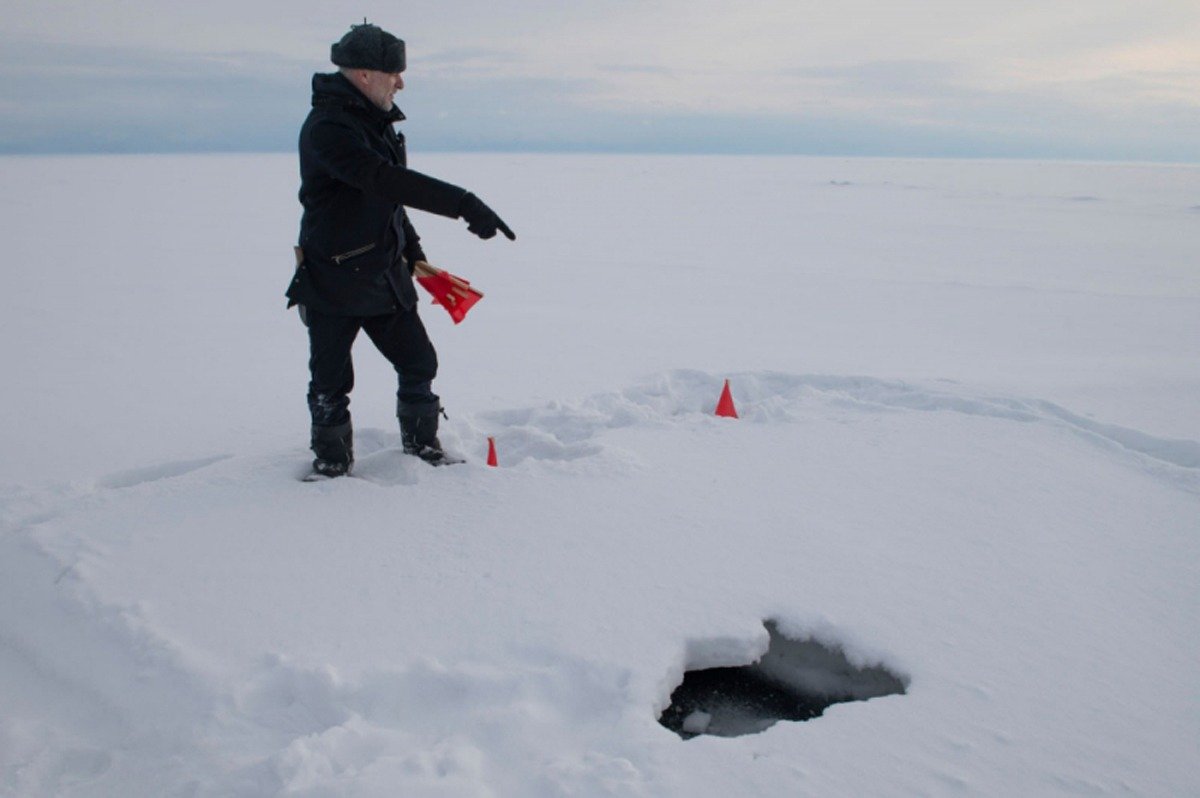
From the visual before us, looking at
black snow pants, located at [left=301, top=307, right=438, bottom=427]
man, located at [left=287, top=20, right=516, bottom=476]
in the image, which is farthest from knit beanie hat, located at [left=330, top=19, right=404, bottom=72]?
black snow pants, located at [left=301, top=307, right=438, bottom=427]

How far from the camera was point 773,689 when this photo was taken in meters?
2.34

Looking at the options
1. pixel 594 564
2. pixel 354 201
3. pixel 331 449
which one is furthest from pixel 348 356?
pixel 594 564

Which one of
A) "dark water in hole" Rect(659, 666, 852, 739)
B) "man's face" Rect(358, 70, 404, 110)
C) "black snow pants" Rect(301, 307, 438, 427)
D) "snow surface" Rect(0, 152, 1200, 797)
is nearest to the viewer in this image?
"snow surface" Rect(0, 152, 1200, 797)

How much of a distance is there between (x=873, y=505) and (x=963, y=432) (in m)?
1.06

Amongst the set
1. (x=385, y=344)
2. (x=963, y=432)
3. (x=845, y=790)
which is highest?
(x=385, y=344)

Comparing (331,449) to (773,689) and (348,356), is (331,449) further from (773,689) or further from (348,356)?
(773,689)

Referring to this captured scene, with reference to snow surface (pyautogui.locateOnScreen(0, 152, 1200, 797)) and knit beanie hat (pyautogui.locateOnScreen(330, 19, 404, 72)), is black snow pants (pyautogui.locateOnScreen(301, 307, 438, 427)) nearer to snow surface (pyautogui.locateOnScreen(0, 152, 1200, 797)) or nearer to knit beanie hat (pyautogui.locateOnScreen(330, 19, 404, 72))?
snow surface (pyautogui.locateOnScreen(0, 152, 1200, 797))

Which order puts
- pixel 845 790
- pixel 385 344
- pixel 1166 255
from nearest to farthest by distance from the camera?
pixel 845 790 < pixel 385 344 < pixel 1166 255

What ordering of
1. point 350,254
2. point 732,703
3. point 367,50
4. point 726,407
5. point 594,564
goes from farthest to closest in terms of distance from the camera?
point 726,407
point 350,254
point 367,50
point 594,564
point 732,703

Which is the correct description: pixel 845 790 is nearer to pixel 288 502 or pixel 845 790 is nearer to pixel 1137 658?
pixel 1137 658

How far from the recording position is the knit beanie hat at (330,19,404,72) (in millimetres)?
2818

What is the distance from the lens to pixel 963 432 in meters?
3.87

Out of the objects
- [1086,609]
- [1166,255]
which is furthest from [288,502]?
[1166,255]

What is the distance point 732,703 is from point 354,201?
2.20 m
